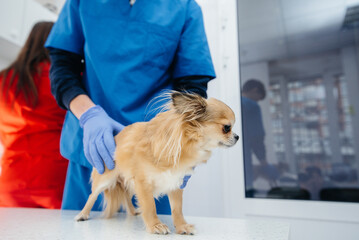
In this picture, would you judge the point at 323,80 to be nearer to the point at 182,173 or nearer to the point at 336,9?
the point at 336,9

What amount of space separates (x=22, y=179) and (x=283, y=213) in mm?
1701

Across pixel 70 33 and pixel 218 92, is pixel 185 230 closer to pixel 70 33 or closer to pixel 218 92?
pixel 70 33

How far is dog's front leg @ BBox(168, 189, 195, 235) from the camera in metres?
0.72

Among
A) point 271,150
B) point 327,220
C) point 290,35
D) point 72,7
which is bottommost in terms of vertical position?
point 327,220

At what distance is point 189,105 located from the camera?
665 mm

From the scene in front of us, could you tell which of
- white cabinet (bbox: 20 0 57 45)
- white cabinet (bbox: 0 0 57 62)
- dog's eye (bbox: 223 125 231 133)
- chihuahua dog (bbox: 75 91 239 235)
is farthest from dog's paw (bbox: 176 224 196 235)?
white cabinet (bbox: 20 0 57 45)

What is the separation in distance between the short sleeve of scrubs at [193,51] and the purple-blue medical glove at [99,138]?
361 mm

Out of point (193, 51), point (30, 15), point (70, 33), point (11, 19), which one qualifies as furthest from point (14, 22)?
point (193, 51)

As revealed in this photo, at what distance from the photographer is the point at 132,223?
862mm

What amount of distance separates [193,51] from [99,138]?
517 millimetres

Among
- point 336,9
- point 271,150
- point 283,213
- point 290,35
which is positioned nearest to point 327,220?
point 283,213

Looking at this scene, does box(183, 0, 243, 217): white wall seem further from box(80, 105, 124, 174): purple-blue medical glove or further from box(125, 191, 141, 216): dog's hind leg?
box(80, 105, 124, 174): purple-blue medical glove

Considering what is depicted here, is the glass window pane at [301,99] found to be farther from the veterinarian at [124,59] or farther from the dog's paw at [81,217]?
the dog's paw at [81,217]

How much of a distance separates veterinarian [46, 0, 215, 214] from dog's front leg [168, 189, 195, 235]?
0.29 meters
